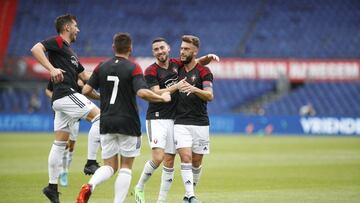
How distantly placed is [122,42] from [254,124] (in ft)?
91.9

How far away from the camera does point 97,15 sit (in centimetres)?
4691

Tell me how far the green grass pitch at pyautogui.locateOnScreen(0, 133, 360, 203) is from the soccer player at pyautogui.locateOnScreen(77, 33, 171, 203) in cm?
211

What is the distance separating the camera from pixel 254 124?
36.8m

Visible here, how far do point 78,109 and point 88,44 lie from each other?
110 feet

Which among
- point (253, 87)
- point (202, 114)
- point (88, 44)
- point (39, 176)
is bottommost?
point (39, 176)

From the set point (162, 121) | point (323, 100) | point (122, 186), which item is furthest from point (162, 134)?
point (323, 100)

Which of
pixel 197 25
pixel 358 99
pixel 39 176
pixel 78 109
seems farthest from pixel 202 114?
pixel 197 25

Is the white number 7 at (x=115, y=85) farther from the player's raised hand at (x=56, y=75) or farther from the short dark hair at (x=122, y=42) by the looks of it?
the player's raised hand at (x=56, y=75)

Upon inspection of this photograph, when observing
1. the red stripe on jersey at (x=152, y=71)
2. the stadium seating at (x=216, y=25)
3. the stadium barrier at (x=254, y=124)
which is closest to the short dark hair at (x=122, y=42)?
the red stripe on jersey at (x=152, y=71)

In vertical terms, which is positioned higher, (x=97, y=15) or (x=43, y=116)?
(x=97, y=15)

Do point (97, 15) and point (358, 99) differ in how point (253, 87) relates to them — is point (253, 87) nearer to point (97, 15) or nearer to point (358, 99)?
point (358, 99)

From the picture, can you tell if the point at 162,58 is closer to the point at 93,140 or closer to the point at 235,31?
the point at 93,140

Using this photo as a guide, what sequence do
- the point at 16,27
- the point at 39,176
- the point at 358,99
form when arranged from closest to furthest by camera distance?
the point at 39,176 → the point at 358,99 → the point at 16,27

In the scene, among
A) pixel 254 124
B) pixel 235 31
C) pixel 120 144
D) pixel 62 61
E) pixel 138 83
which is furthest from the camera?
pixel 235 31
